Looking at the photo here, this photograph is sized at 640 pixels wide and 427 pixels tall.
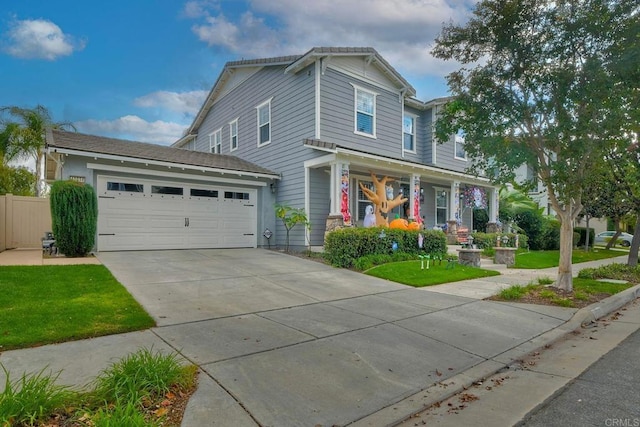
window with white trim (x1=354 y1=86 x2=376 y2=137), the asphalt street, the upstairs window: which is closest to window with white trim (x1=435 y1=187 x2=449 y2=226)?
the upstairs window

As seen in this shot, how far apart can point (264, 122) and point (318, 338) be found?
12756mm

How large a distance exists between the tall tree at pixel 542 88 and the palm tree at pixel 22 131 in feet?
72.9

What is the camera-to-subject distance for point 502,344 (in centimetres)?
510

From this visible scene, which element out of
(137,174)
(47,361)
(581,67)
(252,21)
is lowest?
(47,361)

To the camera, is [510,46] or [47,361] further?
[510,46]

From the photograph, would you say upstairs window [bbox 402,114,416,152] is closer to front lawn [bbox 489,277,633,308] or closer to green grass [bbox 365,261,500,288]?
green grass [bbox 365,261,500,288]

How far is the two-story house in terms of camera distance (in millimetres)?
12156

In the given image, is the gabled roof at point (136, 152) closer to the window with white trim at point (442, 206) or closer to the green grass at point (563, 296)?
the window with white trim at point (442, 206)

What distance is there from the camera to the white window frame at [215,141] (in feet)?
64.5

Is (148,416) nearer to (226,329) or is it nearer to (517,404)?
(226,329)

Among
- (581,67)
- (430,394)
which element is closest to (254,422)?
(430,394)

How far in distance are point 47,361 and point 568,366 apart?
5552 mm

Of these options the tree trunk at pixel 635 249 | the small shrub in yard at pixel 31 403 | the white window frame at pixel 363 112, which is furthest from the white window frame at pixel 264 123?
the small shrub in yard at pixel 31 403

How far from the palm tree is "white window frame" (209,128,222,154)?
911cm
